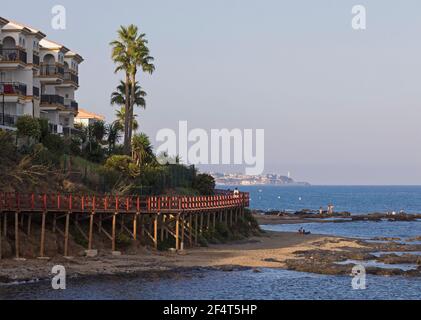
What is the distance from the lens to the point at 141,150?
77812 mm

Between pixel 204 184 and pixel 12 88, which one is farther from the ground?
pixel 12 88

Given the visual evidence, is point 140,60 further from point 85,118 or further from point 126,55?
point 85,118

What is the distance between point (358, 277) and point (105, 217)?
1905cm

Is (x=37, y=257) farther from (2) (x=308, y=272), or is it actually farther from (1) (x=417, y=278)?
(1) (x=417, y=278)

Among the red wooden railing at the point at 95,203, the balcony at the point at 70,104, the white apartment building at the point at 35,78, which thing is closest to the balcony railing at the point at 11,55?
the white apartment building at the point at 35,78

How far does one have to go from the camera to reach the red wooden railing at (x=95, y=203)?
54.2 metres

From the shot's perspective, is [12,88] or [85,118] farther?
[85,118]

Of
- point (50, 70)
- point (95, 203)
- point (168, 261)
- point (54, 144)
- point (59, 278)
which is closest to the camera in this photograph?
point (59, 278)

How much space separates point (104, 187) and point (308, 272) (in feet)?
66.9

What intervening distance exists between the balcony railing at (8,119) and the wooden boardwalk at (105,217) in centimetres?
1719

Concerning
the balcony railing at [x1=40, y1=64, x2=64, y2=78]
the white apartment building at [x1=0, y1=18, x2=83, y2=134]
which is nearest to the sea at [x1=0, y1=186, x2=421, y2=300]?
the white apartment building at [x1=0, y1=18, x2=83, y2=134]

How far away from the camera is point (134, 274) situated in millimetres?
51438

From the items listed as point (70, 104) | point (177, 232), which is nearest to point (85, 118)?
point (70, 104)
